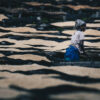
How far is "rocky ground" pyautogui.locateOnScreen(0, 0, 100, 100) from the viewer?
1.32 m

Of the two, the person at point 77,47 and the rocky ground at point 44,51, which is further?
the person at point 77,47

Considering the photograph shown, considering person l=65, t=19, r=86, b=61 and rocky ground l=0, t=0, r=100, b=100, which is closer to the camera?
rocky ground l=0, t=0, r=100, b=100

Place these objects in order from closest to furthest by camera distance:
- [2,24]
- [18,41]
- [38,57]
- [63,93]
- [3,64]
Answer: [63,93] < [3,64] < [38,57] < [18,41] < [2,24]

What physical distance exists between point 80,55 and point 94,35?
1105 mm

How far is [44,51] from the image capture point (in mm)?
3051

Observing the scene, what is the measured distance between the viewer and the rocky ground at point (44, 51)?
132 cm

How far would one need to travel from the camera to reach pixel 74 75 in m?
1.70

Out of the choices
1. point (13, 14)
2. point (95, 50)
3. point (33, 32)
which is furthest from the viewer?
point (13, 14)

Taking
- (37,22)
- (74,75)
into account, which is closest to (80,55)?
(74,75)

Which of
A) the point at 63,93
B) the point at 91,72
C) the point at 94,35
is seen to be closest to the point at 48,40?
the point at 94,35

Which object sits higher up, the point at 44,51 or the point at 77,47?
the point at 77,47

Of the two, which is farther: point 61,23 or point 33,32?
point 61,23

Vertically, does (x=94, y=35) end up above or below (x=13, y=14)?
below

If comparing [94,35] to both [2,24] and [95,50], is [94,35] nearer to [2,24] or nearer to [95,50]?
[95,50]
